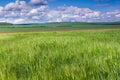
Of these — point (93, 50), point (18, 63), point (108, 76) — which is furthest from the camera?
point (93, 50)

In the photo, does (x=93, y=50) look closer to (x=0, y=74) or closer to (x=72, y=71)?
(x=72, y=71)

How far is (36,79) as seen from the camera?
7.66 feet

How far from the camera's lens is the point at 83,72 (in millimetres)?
2438

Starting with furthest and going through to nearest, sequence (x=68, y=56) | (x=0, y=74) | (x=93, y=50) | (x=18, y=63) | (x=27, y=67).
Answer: (x=93, y=50) < (x=68, y=56) < (x=18, y=63) < (x=27, y=67) < (x=0, y=74)

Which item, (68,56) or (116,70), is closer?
(116,70)

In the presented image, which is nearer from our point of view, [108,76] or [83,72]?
[108,76]

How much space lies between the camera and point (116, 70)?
2484mm

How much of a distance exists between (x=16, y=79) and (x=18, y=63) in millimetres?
745

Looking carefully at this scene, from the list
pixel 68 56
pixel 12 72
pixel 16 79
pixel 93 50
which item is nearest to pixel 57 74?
pixel 16 79

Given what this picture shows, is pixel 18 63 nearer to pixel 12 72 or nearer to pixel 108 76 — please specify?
pixel 12 72

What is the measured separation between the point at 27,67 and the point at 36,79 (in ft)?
2.22

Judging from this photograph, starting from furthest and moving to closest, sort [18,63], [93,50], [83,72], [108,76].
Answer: [93,50] → [18,63] → [83,72] → [108,76]

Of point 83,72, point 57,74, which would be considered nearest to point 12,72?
point 57,74

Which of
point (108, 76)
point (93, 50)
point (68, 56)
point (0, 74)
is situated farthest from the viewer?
point (93, 50)
